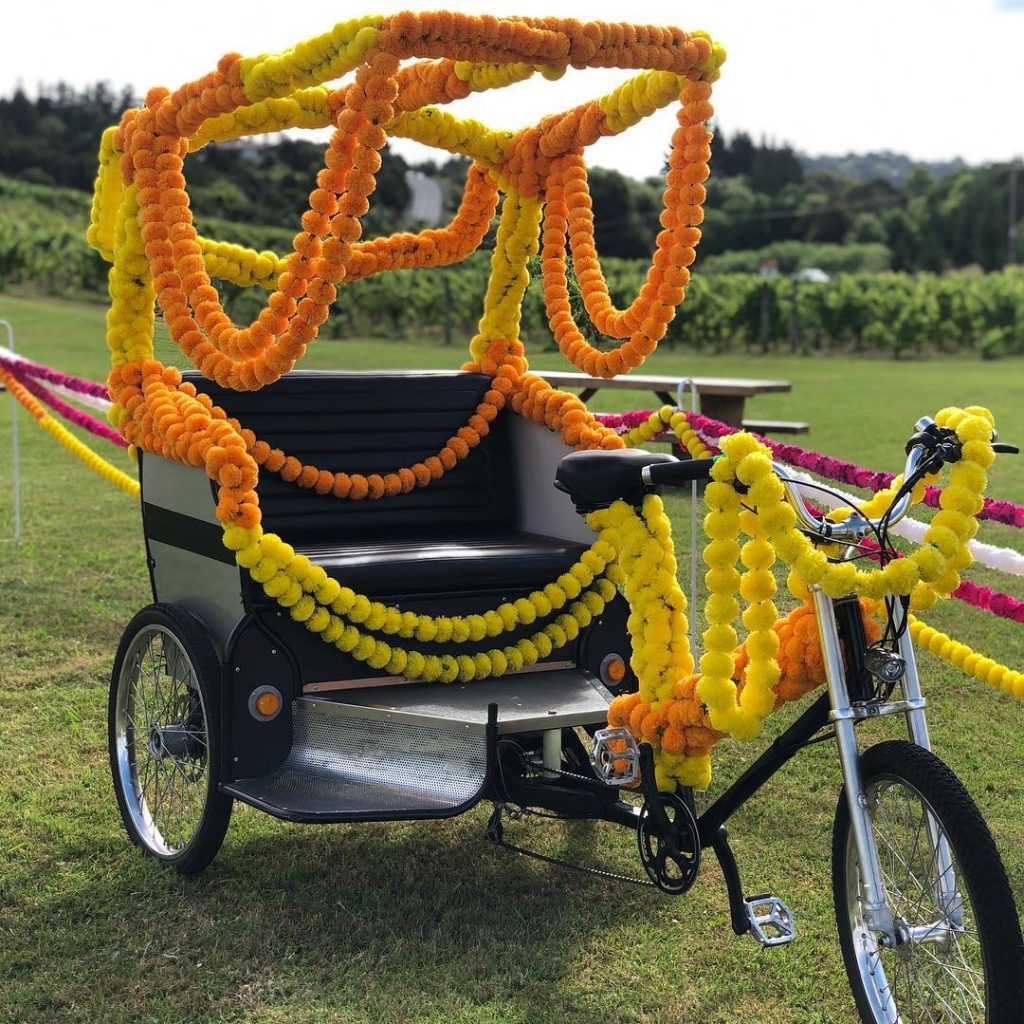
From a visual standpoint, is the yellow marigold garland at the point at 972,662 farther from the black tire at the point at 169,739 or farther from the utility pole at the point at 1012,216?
the utility pole at the point at 1012,216

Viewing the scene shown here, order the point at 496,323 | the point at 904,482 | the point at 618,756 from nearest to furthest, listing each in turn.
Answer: the point at 904,482 < the point at 618,756 < the point at 496,323

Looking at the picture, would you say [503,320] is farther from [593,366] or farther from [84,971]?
[84,971]

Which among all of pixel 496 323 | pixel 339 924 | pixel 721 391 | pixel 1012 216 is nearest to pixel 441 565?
pixel 339 924

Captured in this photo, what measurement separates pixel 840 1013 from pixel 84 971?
174cm

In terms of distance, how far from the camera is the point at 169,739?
4027 millimetres

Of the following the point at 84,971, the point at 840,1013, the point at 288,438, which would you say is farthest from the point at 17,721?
the point at 840,1013

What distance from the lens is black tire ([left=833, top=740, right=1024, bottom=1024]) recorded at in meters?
2.56

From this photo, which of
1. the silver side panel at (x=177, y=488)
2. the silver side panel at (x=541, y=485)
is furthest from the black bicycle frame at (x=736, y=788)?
the silver side panel at (x=177, y=488)

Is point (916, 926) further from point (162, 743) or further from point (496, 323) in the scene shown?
point (496, 323)

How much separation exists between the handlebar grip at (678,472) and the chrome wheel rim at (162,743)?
4.59 ft

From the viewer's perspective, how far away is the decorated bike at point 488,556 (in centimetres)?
284

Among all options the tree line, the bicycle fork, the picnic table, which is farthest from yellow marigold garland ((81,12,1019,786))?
the tree line

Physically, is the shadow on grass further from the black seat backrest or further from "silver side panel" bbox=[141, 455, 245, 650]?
the black seat backrest

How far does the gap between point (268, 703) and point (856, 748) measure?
5.21ft
